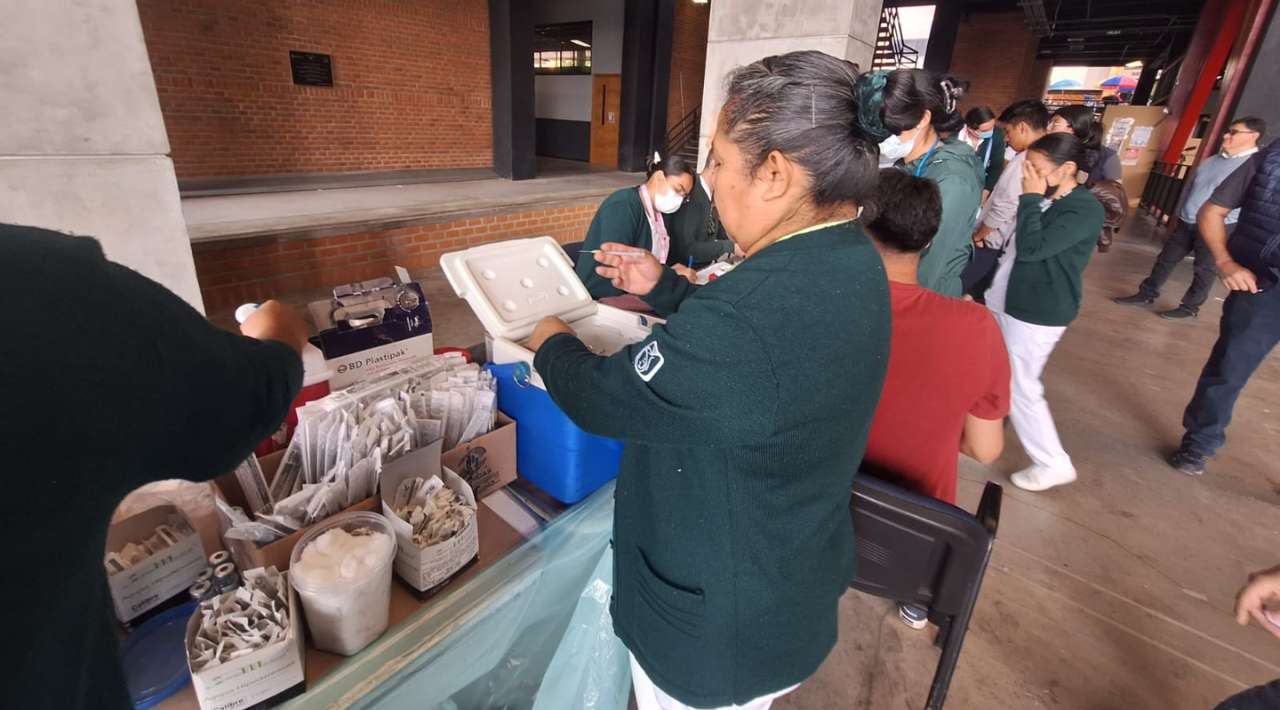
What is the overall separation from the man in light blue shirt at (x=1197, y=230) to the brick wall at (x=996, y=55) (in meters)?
9.96

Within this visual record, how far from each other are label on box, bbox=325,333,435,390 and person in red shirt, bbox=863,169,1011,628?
1.05 meters

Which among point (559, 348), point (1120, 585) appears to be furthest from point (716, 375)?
point (1120, 585)

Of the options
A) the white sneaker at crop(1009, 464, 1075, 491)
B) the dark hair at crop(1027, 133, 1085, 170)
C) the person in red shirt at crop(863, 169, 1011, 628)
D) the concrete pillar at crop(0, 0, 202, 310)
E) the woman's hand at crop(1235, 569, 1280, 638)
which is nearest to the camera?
the woman's hand at crop(1235, 569, 1280, 638)

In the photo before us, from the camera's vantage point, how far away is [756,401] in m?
0.67

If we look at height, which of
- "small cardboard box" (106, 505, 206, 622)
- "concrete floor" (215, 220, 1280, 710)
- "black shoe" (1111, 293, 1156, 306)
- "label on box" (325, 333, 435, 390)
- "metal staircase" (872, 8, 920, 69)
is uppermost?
"metal staircase" (872, 8, 920, 69)

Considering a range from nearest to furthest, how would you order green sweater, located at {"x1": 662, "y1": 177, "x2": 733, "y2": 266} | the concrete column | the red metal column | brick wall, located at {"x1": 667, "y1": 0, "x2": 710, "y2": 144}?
green sweater, located at {"x1": 662, "y1": 177, "x2": 733, "y2": 266} → the concrete column → the red metal column → brick wall, located at {"x1": 667, "y1": 0, "x2": 710, "y2": 144}

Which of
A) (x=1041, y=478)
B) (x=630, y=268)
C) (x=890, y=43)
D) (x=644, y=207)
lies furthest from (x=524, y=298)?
(x=890, y=43)

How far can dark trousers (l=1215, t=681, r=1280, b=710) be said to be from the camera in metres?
1.13

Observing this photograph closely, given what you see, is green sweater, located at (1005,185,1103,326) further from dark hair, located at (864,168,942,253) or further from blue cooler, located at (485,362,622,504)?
blue cooler, located at (485,362,622,504)

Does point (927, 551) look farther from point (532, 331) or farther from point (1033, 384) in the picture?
point (1033, 384)

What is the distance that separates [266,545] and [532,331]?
639mm

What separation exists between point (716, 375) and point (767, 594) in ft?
1.19

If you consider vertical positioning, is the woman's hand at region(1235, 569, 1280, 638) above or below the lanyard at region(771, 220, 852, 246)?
below

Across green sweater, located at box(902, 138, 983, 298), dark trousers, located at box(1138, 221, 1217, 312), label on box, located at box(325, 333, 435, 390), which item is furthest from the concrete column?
dark trousers, located at box(1138, 221, 1217, 312)
